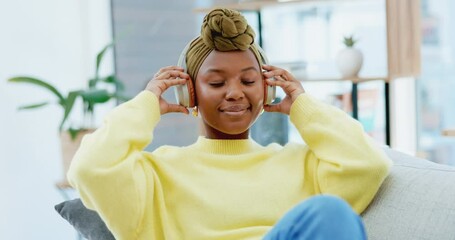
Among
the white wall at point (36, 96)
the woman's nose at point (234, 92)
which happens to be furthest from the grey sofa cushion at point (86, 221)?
the white wall at point (36, 96)

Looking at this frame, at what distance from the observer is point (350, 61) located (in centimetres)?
284

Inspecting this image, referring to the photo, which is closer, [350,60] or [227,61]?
[227,61]

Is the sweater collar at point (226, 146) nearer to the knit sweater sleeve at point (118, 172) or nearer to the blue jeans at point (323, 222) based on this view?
the knit sweater sleeve at point (118, 172)

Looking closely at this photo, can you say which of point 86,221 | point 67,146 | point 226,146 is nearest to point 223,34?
point 226,146

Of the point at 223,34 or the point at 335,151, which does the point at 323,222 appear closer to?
the point at 335,151

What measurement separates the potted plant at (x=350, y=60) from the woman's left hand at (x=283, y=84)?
1338 millimetres

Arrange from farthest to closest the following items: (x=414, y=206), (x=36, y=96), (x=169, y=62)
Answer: (x=169, y=62) < (x=36, y=96) < (x=414, y=206)

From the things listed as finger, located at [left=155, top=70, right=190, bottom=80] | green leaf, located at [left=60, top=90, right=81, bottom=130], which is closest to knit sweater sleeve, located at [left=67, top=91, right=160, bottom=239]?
finger, located at [left=155, top=70, right=190, bottom=80]

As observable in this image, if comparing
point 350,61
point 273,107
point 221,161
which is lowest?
point 221,161

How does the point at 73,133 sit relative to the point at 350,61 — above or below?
below

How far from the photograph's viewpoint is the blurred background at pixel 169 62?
2.89 m

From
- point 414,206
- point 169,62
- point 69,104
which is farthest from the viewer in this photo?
point 169,62

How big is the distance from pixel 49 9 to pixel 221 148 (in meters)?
1.83

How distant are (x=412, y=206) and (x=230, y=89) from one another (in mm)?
461
